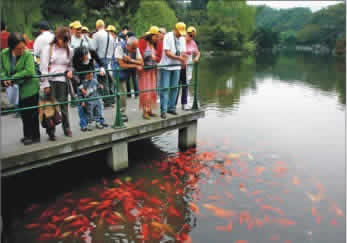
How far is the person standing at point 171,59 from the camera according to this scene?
6855 millimetres

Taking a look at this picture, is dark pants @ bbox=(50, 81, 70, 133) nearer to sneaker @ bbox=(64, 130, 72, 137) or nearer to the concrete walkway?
sneaker @ bbox=(64, 130, 72, 137)

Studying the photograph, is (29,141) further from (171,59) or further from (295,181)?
(295,181)

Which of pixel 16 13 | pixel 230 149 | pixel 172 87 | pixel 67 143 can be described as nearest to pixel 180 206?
pixel 67 143

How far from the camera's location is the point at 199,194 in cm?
613

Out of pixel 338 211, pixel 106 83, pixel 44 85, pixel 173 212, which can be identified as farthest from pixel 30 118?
pixel 338 211

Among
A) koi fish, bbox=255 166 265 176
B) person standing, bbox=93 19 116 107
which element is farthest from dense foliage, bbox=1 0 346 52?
koi fish, bbox=255 166 265 176

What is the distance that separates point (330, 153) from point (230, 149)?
2610mm

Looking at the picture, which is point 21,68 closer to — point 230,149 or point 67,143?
point 67,143

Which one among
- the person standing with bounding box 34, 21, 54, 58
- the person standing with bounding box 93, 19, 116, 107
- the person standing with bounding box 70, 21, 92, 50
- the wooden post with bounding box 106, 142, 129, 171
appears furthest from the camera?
the person standing with bounding box 93, 19, 116, 107

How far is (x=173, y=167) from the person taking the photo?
7.19 meters

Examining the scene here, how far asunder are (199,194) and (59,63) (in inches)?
135

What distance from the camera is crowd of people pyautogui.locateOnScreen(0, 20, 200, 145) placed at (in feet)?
16.7

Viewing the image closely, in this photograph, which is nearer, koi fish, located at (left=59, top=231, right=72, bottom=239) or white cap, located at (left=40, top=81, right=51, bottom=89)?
Result: koi fish, located at (left=59, top=231, right=72, bottom=239)

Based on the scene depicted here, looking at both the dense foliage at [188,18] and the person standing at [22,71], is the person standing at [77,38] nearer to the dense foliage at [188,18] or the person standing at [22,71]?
the person standing at [22,71]
